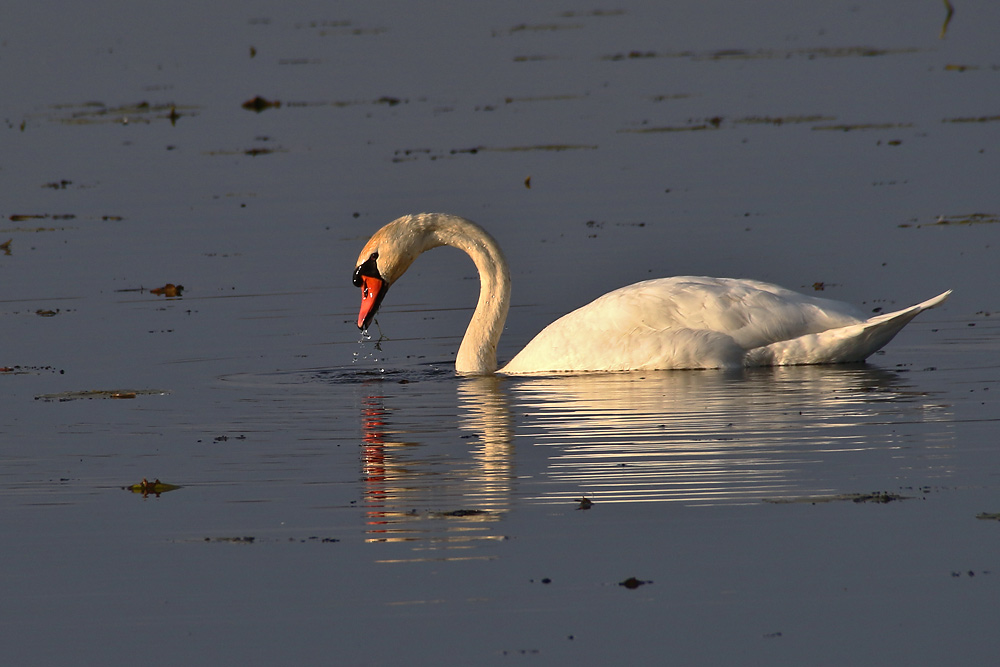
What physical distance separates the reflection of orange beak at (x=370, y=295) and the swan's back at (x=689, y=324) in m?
1.82

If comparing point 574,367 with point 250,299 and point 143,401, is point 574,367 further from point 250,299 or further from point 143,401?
point 250,299

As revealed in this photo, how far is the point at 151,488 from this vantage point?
1059 cm

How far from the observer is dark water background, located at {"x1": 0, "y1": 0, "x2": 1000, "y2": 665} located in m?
7.94

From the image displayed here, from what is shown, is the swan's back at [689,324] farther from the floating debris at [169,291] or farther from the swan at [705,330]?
the floating debris at [169,291]

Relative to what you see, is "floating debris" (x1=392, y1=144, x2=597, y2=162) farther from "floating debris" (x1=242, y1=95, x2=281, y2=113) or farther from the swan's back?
the swan's back

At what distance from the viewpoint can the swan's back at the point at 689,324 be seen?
1421cm

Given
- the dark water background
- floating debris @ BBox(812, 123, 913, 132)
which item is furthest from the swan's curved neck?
floating debris @ BBox(812, 123, 913, 132)

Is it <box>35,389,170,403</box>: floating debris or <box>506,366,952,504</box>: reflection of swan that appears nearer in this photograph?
<box>506,366,952,504</box>: reflection of swan

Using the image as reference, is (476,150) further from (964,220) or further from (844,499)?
(844,499)

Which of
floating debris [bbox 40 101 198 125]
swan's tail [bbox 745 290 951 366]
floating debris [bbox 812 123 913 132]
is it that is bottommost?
swan's tail [bbox 745 290 951 366]

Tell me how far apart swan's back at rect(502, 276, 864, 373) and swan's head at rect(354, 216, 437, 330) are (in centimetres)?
195

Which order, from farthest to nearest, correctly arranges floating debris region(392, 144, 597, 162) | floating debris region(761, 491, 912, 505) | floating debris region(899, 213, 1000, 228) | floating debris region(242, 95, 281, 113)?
floating debris region(242, 95, 281, 113)
floating debris region(392, 144, 597, 162)
floating debris region(899, 213, 1000, 228)
floating debris region(761, 491, 912, 505)

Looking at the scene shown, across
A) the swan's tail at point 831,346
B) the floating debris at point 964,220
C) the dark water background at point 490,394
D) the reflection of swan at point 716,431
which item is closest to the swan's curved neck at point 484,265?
the dark water background at point 490,394

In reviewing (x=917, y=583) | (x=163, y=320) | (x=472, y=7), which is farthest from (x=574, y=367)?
(x=472, y=7)
